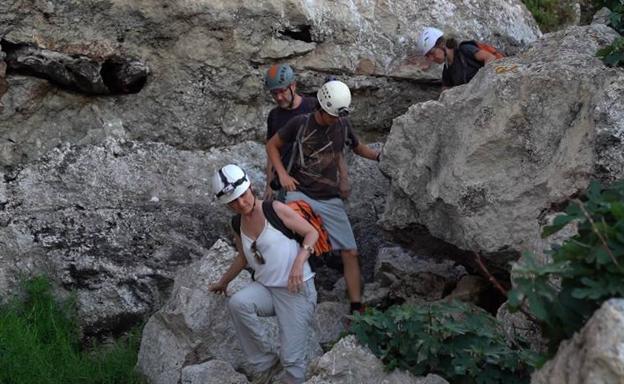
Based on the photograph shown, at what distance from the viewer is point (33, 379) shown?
734 cm

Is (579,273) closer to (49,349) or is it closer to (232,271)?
(232,271)

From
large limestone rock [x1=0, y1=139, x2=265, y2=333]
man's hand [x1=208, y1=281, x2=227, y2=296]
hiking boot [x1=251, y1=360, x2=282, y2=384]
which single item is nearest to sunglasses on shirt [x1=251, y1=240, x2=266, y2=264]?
man's hand [x1=208, y1=281, x2=227, y2=296]

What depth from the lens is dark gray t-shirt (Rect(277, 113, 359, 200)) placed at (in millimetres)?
7539

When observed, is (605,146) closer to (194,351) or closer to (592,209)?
(592,209)

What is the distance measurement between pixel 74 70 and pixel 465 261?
3.23 m

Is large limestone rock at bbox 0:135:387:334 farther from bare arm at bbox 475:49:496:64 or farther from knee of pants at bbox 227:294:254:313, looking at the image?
knee of pants at bbox 227:294:254:313

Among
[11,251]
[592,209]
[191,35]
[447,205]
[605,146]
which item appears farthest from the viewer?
[191,35]

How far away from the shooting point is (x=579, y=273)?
467cm

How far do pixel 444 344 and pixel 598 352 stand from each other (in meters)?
1.90

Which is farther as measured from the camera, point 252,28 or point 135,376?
point 252,28

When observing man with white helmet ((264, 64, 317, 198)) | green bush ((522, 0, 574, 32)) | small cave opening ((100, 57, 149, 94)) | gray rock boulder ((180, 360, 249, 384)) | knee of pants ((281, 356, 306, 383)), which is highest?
man with white helmet ((264, 64, 317, 198))

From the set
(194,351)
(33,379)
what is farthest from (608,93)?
(33,379)

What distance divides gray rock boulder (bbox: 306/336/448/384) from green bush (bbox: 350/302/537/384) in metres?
0.04

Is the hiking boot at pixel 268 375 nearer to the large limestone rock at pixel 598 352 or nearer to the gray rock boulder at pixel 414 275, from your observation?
the gray rock boulder at pixel 414 275
